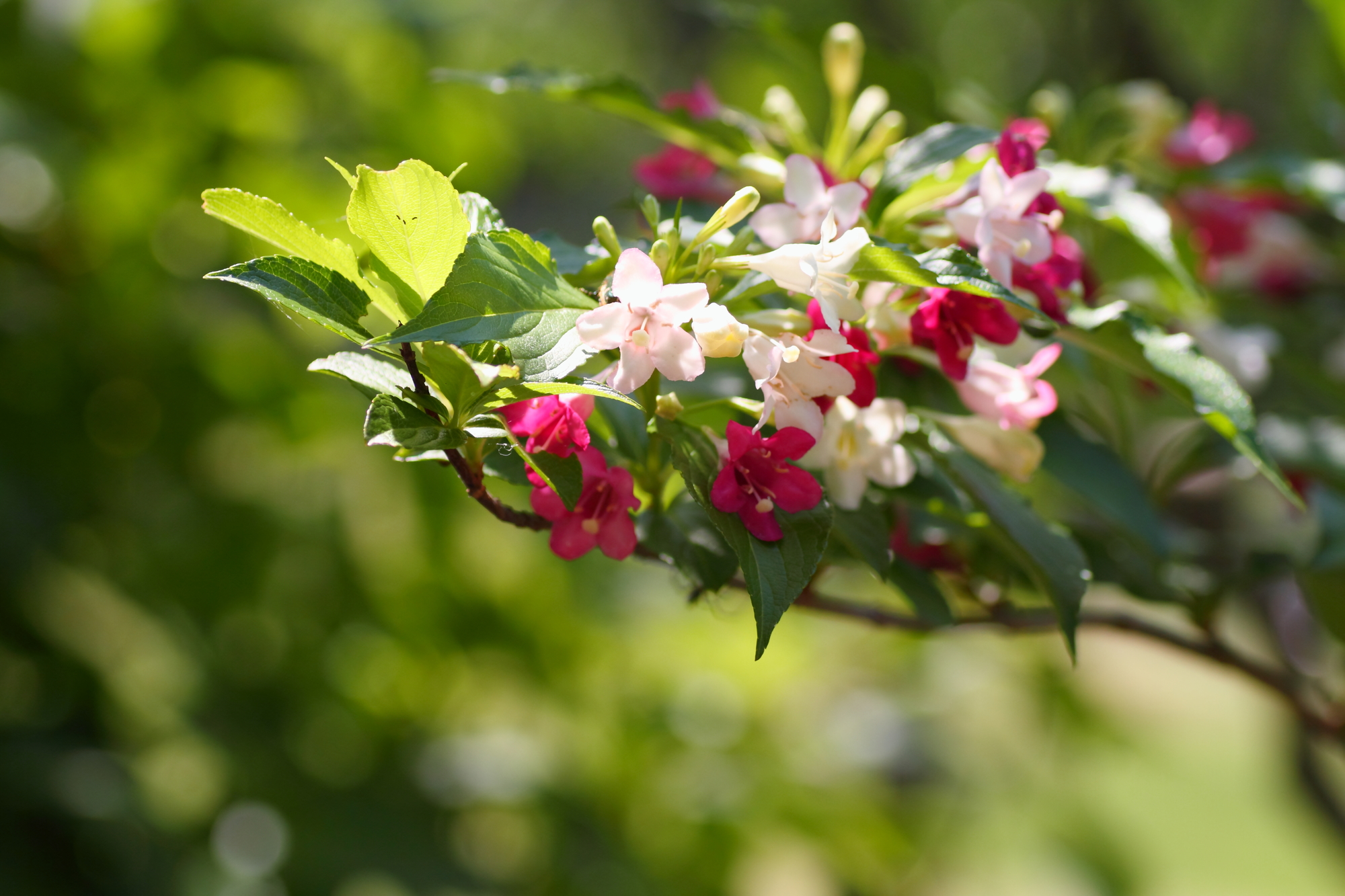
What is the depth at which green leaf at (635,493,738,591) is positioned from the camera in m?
0.58

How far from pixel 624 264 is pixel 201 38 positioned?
5.47ft

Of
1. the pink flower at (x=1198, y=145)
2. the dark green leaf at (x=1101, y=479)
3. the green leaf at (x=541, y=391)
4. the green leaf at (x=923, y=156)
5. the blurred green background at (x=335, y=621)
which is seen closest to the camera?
the green leaf at (x=541, y=391)

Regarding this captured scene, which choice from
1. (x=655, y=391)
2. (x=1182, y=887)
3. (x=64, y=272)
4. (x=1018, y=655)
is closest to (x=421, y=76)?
(x=64, y=272)

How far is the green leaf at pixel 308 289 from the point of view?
16.5 inches

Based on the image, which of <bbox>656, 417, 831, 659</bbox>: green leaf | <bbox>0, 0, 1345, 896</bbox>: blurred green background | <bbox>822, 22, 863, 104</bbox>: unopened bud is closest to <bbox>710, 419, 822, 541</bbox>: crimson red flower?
<bbox>656, 417, 831, 659</bbox>: green leaf

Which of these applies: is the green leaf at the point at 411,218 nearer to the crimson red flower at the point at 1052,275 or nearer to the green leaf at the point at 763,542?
the green leaf at the point at 763,542

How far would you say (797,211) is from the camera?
0.56 m

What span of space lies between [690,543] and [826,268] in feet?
0.66

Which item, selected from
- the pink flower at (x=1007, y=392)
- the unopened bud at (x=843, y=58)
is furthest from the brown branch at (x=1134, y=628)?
the unopened bud at (x=843, y=58)

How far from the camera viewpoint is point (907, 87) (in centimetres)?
94

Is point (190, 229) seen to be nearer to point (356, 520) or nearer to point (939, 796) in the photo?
point (356, 520)

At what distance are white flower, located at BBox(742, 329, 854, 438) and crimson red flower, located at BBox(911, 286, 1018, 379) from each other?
0.24ft

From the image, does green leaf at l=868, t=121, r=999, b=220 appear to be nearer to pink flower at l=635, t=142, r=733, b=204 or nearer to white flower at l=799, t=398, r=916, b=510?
white flower at l=799, t=398, r=916, b=510

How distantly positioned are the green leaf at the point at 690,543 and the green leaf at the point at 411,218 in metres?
0.21
